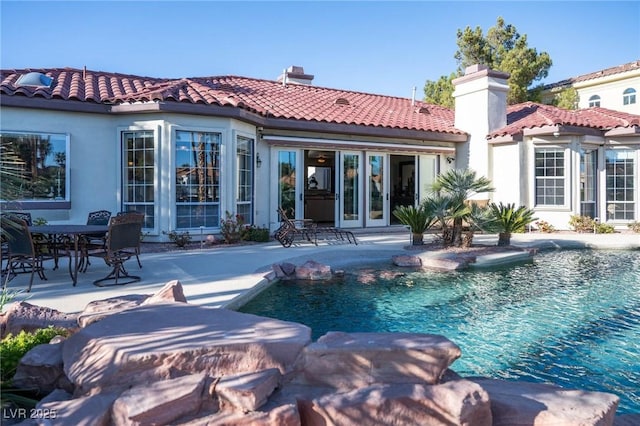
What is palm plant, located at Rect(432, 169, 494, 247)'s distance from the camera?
1189 centimetres

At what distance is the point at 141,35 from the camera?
51.5 feet

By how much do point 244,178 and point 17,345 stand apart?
1016 cm

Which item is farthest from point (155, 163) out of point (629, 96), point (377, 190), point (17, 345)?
point (629, 96)

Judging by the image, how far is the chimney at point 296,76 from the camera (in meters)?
20.5

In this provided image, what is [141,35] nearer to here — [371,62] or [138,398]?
[371,62]

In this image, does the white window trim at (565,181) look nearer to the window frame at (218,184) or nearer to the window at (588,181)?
the window at (588,181)

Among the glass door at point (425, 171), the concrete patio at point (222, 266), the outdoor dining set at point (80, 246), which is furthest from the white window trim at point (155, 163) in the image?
the glass door at point (425, 171)

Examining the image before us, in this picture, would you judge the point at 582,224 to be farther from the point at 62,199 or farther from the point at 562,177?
the point at 62,199

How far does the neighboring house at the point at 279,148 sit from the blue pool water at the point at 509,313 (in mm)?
5623

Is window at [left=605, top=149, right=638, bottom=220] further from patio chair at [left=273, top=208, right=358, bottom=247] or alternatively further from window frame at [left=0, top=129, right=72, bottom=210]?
window frame at [left=0, top=129, right=72, bottom=210]

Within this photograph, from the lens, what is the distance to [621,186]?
1675cm

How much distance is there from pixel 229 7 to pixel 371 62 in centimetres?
799

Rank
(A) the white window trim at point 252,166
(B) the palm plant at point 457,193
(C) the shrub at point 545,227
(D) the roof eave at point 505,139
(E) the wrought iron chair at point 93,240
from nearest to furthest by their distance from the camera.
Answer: (E) the wrought iron chair at point 93,240 < (B) the palm plant at point 457,193 < (A) the white window trim at point 252,166 < (C) the shrub at point 545,227 < (D) the roof eave at point 505,139

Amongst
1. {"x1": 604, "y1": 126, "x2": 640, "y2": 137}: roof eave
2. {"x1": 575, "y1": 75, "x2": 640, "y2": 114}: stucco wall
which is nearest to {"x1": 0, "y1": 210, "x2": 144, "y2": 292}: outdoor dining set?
{"x1": 604, "y1": 126, "x2": 640, "y2": 137}: roof eave
